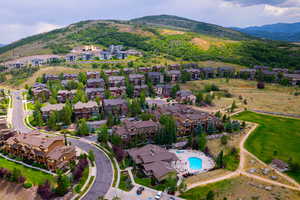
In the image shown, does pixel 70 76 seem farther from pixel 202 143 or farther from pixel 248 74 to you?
pixel 248 74

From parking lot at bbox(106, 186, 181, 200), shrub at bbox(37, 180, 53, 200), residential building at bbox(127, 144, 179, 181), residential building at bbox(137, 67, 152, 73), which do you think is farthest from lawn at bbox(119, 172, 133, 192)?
residential building at bbox(137, 67, 152, 73)

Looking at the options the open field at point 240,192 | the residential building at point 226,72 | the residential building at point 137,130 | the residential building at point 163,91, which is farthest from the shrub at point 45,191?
the residential building at point 226,72

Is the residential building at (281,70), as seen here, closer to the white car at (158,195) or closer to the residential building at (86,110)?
the residential building at (86,110)

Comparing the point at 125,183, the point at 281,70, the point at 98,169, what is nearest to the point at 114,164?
the point at 98,169

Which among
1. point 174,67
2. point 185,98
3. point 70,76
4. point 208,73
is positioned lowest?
point 185,98

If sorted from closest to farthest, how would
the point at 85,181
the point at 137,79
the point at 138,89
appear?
the point at 85,181 < the point at 138,89 < the point at 137,79

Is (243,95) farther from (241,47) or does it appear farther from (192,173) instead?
(241,47)

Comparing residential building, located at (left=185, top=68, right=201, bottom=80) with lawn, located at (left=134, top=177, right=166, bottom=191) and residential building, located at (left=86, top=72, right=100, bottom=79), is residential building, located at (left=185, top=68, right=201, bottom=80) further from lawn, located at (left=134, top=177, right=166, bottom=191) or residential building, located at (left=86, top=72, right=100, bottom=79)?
lawn, located at (left=134, top=177, right=166, bottom=191)
